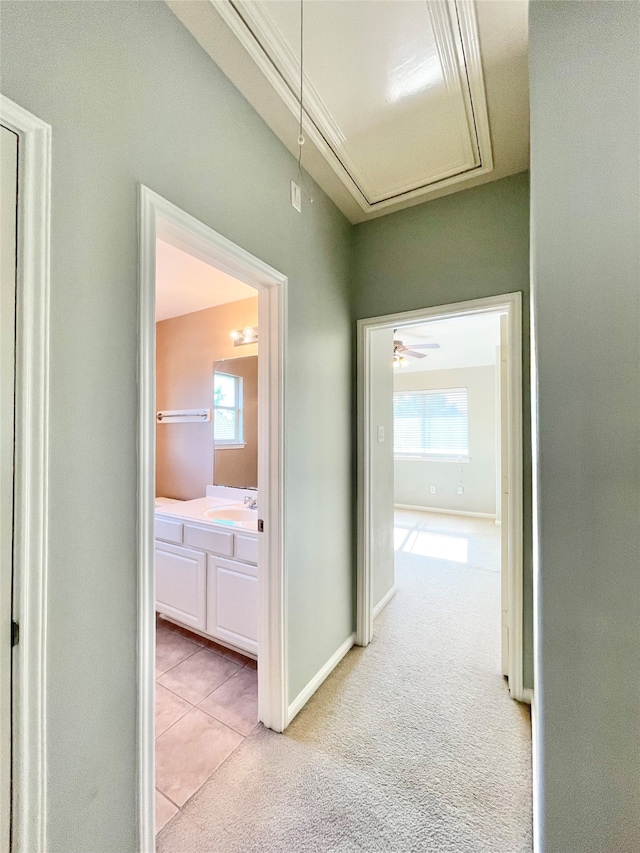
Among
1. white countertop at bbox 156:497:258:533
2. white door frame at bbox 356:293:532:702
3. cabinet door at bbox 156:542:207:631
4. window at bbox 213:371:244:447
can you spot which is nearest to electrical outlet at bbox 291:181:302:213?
white door frame at bbox 356:293:532:702

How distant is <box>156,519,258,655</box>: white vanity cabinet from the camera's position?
2018mm

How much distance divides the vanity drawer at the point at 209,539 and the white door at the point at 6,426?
1.32 m

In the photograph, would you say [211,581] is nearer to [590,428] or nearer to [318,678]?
[318,678]

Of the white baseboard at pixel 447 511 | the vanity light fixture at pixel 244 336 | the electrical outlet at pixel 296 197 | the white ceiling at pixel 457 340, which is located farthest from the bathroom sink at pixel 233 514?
the white baseboard at pixel 447 511

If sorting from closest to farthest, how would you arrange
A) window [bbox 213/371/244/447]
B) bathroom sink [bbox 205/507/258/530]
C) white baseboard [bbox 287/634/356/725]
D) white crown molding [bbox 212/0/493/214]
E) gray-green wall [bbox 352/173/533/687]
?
1. white crown molding [bbox 212/0/493/214]
2. white baseboard [bbox 287/634/356/725]
3. gray-green wall [bbox 352/173/533/687]
4. bathroom sink [bbox 205/507/258/530]
5. window [bbox 213/371/244/447]

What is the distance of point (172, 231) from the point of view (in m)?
1.15

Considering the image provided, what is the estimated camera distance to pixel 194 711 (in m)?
1.77

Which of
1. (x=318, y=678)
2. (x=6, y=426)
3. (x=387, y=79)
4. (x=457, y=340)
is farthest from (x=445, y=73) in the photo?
(x=457, y=340)

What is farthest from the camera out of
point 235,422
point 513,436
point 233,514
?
point 235,422

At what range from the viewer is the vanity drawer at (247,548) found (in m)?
1.99

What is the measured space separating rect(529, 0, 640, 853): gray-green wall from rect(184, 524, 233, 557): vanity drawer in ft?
5.57

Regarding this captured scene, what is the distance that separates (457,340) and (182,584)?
429 centimetres

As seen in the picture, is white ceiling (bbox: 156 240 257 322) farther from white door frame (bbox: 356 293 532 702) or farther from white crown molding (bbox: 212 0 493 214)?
white door frame (bbox: 356 293 532 702)

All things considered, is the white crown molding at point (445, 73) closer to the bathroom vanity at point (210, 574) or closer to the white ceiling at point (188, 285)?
the white ceiling at point (188, 285)
